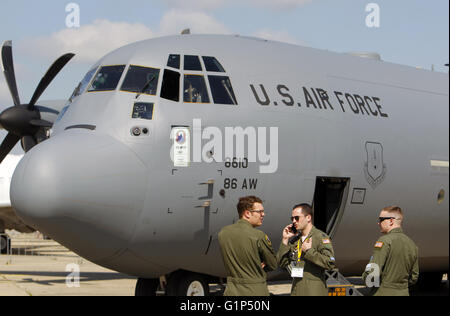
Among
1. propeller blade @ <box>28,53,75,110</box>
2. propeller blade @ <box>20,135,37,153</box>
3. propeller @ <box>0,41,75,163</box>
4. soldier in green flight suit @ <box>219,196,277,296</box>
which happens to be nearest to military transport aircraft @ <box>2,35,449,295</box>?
soldier in green flight suit @ <box>219,196,277,296</box>

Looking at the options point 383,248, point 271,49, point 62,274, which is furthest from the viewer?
point 62,274

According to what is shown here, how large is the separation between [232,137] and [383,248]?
3.80 meters

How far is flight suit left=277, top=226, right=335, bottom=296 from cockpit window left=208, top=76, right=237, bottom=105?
364 centimetres

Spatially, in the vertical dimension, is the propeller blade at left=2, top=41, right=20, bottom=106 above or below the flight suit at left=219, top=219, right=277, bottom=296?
above

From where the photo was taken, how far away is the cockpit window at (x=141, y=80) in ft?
33.7

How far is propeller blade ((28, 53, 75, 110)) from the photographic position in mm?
22562

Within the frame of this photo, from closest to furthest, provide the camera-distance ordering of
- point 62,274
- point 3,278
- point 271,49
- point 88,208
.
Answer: point 88,208, point 271,49, point 3,278, point 62,274

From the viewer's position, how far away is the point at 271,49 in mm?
11594

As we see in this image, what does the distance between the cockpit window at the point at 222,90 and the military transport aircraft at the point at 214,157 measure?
0.02 metres

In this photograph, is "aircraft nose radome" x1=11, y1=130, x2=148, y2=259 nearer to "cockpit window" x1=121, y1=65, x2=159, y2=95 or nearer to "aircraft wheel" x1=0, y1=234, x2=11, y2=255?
"cockpit window" x1=121, y1=65, x2=159, y2=95

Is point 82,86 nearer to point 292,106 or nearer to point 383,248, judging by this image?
point 292,106

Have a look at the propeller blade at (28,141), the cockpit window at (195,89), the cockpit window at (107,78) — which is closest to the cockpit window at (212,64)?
the cockpit window at (195,89)

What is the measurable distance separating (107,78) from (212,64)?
1.73 metres
